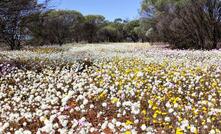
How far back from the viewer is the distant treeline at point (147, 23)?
22.0 m

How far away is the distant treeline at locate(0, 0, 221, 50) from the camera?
22016 millimetres

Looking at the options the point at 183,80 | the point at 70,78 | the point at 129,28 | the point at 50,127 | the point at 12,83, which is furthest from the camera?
the point at 129,28

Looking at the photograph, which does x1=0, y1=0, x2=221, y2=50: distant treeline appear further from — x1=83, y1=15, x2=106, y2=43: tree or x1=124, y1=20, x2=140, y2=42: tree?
x1=124, y1=20, x2=140, y2=42: tree

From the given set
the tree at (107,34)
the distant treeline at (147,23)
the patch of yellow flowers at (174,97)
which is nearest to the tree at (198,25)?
the distant treeline at (147,23)

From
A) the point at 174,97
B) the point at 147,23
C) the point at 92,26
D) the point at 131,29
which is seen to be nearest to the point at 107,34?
the point at 92,26

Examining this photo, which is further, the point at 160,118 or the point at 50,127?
the point at 160,118

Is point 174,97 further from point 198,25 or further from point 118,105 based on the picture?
point 198,25

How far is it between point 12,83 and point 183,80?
5.25 meters

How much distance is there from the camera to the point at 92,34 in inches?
3155

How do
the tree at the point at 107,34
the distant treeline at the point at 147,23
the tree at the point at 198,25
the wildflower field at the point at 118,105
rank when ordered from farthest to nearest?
1. the tree at the point at 107,34
2. the tree at the point at 198,25
3. the distant treeline at the point at 147,23
4. the wildflower field at the point at 118,105

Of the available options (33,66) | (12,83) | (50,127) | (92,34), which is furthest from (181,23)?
(92,34)

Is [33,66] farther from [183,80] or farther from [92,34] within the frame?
[92,34]

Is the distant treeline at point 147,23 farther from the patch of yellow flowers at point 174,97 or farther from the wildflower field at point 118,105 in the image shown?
the patch of yellow flowers at point 174,97

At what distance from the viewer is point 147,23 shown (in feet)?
173
